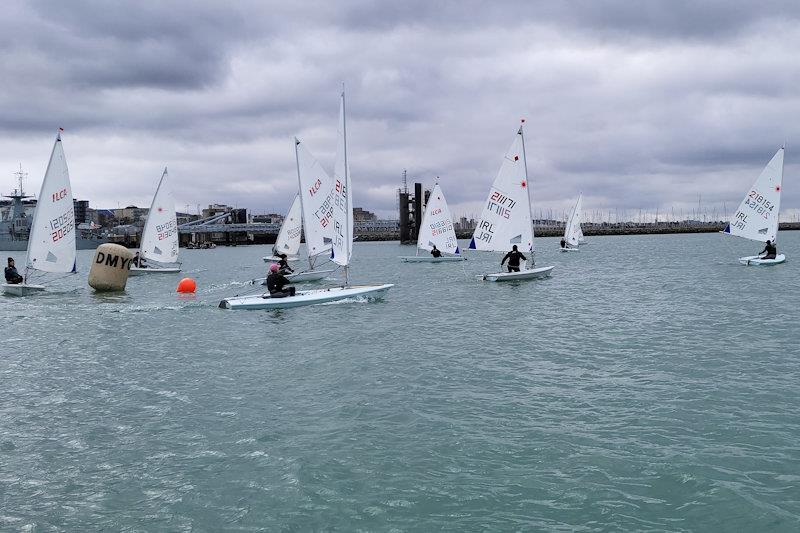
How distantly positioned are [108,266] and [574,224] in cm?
6310

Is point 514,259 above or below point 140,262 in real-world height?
above

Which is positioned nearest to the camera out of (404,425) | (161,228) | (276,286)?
(404,425)

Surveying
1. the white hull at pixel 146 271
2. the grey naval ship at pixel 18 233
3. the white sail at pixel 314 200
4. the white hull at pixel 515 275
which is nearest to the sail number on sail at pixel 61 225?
the white sail at pixel 314 200

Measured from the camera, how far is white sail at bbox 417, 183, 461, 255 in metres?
54.0

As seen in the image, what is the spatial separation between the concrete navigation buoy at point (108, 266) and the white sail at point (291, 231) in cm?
1671

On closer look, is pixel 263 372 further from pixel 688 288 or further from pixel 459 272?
pixel 459 272

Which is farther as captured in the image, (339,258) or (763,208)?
(763,208)

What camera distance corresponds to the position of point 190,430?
10.3 metres

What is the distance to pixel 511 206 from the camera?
113ft

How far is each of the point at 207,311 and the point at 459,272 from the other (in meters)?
23.3

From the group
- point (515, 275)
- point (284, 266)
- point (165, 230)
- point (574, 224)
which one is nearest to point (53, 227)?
point (284, 266)

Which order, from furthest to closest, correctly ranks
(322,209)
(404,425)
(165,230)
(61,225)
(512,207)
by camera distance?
(165,230)
(512,207)
(322,209)
(61,225)
(404,425)

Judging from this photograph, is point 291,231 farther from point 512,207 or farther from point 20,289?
point 20,289

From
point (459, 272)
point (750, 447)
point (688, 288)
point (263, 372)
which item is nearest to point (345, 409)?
point (263, 372)
